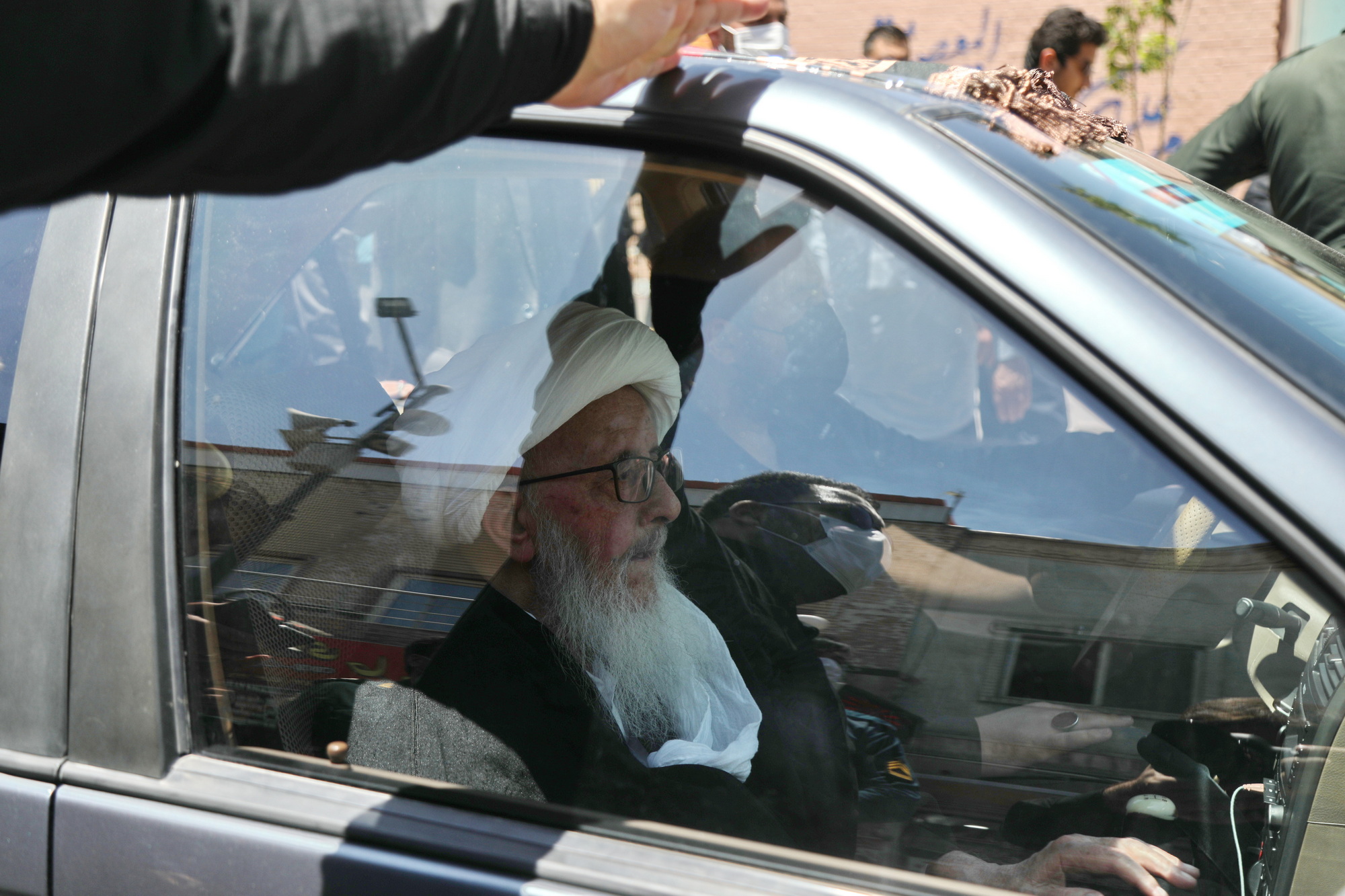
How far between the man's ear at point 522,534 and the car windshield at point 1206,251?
0.82m

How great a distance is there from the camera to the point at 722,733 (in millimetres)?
1465

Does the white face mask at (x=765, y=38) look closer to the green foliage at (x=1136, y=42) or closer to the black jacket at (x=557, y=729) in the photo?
the black jacket at (x=557, y=729)

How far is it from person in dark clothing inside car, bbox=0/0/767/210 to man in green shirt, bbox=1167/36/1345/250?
3.15m

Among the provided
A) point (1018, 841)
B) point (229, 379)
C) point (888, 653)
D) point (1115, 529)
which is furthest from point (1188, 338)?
point (229, 379)

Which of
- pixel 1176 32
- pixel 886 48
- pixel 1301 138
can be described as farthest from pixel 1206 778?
pixel 1176 32

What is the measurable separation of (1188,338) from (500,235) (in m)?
0.96

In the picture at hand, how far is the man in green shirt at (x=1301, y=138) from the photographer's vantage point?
10.4 ft

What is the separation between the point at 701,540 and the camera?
1.49 meters

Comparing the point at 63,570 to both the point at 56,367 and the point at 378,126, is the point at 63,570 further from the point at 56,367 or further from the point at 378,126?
the point at 378,126

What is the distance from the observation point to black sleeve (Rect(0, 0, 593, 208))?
2.28 ft

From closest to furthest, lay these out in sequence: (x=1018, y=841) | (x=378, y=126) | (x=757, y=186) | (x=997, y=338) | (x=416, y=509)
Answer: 1. (x=378, y=126)
2. (x=997, y=338)
3. (x=757, y=186)
4. (x=1018, y=841)
5. (x=416, y=509)

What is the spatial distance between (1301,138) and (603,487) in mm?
2871

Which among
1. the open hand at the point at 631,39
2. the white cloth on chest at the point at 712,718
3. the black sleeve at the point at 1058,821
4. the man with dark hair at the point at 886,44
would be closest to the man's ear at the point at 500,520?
the white cloth on chest at the point at 712,718

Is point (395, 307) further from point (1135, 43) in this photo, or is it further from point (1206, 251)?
point (1135, 43)
